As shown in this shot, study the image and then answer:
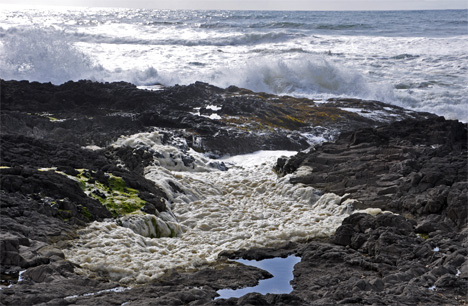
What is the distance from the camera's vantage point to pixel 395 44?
1890 inches

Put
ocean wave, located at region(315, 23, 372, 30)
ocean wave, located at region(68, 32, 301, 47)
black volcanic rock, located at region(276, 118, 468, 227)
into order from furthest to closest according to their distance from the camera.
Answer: ocean wave, located at region(315, 23, 372, 30), ocean wave, located at region(68, 32, 301, 47), black volcanic rock, located at region(276, 118, 468, 227)

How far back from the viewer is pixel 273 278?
25.5 ft

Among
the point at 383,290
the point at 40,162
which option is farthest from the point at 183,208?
the point at 383,290

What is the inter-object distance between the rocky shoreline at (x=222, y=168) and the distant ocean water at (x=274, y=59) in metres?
10.7

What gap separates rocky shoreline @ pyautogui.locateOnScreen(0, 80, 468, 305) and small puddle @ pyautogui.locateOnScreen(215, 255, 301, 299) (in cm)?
13

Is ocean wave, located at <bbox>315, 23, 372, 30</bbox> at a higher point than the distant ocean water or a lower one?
higher

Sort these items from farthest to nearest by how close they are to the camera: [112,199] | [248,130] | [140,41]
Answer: [140,41] < [248,130] < [112,199]

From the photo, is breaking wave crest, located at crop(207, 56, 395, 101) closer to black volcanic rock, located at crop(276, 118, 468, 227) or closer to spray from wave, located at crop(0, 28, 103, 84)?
spray from wave, located at crop(0, 28, 103, 84)

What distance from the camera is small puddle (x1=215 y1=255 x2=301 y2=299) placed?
277 inches

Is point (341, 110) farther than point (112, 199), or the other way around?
point (341, 110)

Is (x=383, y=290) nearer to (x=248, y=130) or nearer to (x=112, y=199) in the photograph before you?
(x=112, y=199)

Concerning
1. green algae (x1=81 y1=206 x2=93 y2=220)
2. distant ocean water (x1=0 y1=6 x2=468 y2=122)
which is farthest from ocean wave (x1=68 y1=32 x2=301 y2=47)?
green algae (x1=81 y1=206 x2=93 y2=220)

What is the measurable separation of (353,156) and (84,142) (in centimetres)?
722

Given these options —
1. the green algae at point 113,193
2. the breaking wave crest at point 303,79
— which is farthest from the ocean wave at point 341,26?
the green algae at point 113,193
